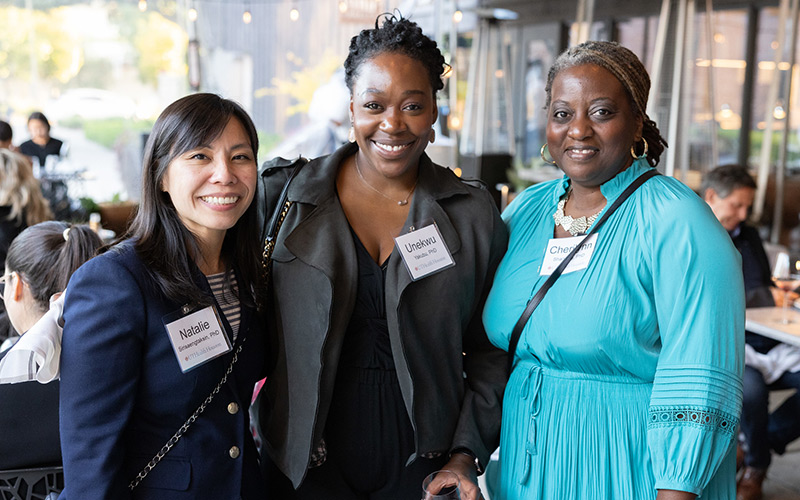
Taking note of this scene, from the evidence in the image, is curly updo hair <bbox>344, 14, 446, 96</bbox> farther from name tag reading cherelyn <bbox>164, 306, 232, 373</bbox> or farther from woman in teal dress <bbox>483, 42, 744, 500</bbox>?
name tag reading cherelyn <bbox>164, 306, 232, 373</bbox>

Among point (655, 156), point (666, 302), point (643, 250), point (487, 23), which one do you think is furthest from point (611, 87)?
point (487, 23)

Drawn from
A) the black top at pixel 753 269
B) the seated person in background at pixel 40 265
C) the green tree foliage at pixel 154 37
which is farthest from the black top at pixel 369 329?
the green tree foliage at pixel 154 37

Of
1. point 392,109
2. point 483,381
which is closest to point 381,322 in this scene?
point 483,381

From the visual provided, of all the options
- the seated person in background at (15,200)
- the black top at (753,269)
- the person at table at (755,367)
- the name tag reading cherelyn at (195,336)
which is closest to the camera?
the name tag reading cherelyn at (195,336)

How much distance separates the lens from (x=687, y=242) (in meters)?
1.42

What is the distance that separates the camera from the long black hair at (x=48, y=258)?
88.9 inches

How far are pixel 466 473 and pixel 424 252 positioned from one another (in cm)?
54

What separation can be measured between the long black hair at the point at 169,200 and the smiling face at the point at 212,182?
0.02m

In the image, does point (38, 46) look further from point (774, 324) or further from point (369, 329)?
point (369, 329)

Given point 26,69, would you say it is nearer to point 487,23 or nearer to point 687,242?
point 487,23

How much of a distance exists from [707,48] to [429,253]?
6.74 meters

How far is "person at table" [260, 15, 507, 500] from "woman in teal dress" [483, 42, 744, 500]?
0.41 ft

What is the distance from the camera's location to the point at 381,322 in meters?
1.76

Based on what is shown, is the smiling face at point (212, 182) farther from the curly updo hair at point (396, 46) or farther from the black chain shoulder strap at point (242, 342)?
the curly updo hair at point (396, 46)
